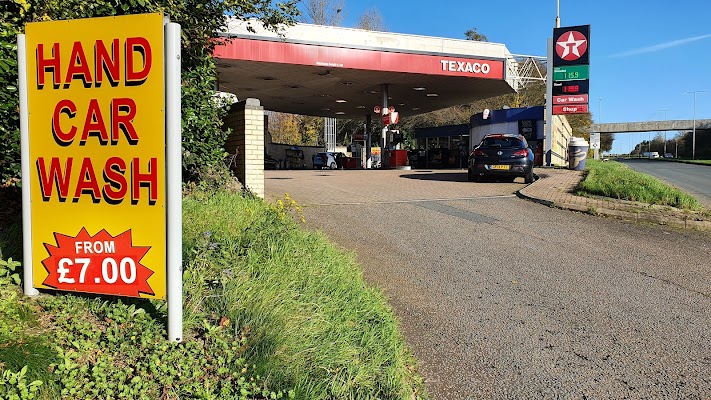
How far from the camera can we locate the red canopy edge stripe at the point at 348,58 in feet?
73.8

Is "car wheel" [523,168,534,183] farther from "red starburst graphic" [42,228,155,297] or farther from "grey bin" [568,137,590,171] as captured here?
"red starburst graphic" [42,228,155,297]

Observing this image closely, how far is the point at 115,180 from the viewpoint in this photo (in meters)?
3.09

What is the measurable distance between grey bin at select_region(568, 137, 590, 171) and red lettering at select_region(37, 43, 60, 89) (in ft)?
72.3

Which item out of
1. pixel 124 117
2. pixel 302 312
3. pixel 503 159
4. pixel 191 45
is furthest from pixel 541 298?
pixel 503 159

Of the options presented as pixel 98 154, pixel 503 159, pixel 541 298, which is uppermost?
pixel 503 159

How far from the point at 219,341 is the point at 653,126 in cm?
10955

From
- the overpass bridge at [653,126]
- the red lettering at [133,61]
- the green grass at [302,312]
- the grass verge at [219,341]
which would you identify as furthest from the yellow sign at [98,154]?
the overpass bridge at [653,126]

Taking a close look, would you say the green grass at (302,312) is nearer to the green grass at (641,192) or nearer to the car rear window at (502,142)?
the green grass at (641,192)

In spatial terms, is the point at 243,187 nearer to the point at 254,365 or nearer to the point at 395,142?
the point at 254,365

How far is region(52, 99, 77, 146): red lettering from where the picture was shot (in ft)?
10.4

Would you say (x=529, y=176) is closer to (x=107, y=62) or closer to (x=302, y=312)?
(x=302, y=312)

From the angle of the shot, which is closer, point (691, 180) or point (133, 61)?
point (133, 61)

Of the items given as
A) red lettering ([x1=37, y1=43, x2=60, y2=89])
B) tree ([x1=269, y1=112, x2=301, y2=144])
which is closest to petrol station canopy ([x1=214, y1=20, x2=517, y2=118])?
red lettering ([x1=37, y1=43, x2=60, y2=89])

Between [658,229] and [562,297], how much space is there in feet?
14.4
